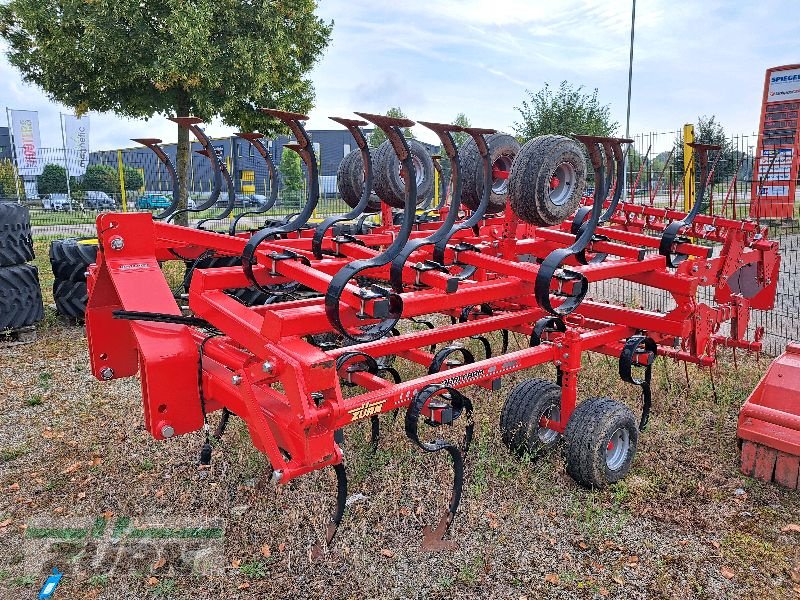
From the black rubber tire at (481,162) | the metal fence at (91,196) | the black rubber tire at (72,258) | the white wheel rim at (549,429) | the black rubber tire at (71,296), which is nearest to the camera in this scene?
the white wheel rim at (549,429)

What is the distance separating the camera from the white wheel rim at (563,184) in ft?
14.7

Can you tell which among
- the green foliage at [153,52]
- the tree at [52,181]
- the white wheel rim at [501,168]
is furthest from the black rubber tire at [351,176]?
the tree at [52,181]

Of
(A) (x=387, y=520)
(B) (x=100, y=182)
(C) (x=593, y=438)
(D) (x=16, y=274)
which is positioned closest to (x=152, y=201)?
(B) (x=100, y=182)

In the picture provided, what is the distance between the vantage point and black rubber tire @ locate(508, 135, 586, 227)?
4238 mm

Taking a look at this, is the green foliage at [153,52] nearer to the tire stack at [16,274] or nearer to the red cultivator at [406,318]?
the tire stack at [16,274]

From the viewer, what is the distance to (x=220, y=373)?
3225 mm

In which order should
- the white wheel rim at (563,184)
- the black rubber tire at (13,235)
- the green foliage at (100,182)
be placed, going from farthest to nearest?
the green foliage at (100,182)
the black rubber tire at (13,235)
the white wheel rim at (563,184)

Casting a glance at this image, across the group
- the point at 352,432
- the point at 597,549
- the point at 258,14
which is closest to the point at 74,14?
the point at 258,14

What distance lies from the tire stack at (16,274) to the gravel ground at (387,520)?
7.91ft

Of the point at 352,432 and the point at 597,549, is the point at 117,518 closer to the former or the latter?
the point at 352,432

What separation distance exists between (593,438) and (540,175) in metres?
1.82

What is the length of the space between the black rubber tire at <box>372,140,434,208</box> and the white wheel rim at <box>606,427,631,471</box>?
9.88 ft

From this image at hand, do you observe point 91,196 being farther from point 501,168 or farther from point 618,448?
point 618,448

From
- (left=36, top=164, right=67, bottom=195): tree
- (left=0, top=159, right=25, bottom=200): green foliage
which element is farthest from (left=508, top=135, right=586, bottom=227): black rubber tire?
(left=36, top=164, right=67, bottom=195): tree
